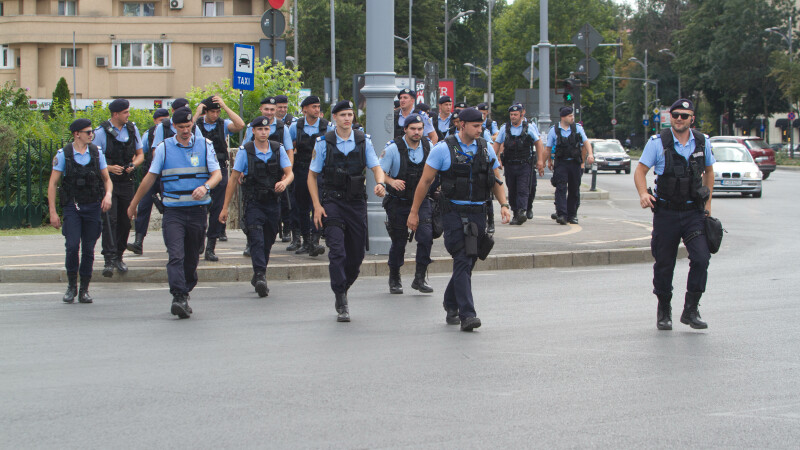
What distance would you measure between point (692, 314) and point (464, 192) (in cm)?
215

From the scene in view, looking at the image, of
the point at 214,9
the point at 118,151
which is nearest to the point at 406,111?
the point at 118,151

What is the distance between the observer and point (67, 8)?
65812 mm

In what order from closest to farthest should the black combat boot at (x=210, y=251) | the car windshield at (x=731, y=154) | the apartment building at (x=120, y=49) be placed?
the black combat boot at (x=210, y=251), the car windshield at (x=731, y=154), the apartment building at (x=120, y=49)

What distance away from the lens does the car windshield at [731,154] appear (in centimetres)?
3102

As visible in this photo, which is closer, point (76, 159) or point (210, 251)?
point (76, 159)

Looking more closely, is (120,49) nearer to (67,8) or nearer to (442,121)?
(67,8)

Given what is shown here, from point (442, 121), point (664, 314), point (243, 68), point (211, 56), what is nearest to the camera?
point (664, 314)

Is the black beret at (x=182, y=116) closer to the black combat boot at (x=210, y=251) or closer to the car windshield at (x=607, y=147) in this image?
the black combat boot at (x=210, y=251)

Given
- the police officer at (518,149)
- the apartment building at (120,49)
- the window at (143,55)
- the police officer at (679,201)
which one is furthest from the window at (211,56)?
the police officer at (679,201)

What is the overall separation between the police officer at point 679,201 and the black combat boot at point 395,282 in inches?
127

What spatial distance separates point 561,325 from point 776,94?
7080cm

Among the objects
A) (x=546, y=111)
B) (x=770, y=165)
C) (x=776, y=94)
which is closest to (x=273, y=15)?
(x=546, y=111)

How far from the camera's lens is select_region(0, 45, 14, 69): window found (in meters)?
65.7

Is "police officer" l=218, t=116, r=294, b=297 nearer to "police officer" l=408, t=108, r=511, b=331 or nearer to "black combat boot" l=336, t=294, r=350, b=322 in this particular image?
"black combat boot" l=336, t=294, r=350, b=322
